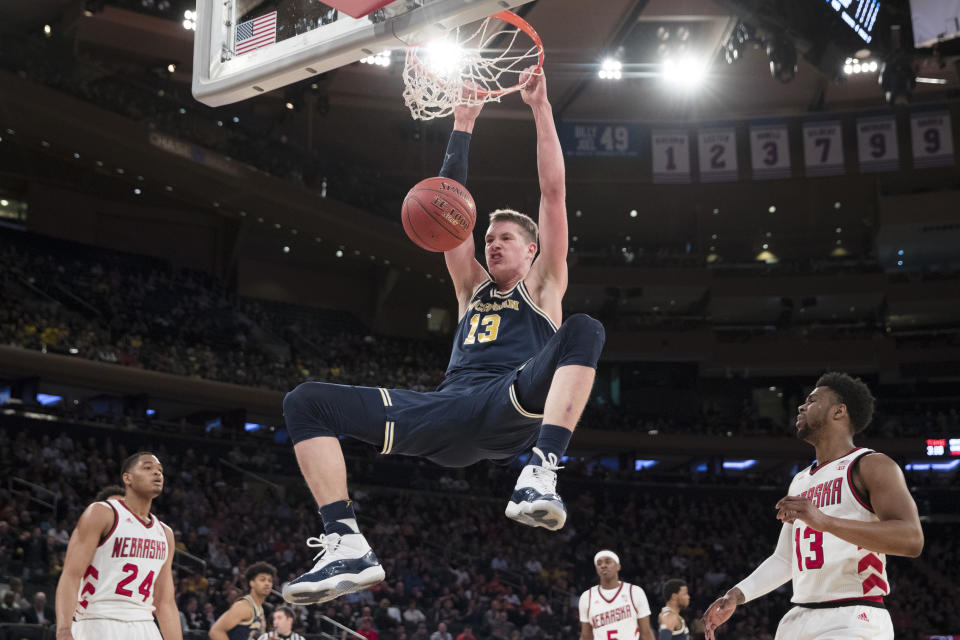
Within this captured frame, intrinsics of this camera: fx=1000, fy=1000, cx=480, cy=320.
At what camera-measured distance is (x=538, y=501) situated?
12.0 ft

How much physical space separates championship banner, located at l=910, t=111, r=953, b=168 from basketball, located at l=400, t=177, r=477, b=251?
82.6ft

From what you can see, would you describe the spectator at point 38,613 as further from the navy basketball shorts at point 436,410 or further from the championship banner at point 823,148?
the championship banner at point 823,148

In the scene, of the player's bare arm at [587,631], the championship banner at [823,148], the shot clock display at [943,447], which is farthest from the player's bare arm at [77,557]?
the shot clock display at [943,447]

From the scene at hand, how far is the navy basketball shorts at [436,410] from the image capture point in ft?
13.5

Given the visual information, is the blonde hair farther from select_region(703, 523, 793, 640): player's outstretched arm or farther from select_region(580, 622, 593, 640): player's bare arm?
select_region(580, 622, 593, 640): player's bare arm

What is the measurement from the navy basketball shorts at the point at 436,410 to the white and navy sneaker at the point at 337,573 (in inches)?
17.8

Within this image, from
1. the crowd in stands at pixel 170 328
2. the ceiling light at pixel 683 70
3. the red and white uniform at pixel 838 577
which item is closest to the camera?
the red and white uniform at pixel 838 577

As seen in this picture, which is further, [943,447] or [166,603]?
[943,447]

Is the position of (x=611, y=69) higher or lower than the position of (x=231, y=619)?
higher

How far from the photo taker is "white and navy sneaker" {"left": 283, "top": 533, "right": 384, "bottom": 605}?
12.4ft

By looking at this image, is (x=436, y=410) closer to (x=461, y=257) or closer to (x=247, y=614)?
(x=461, y=257)

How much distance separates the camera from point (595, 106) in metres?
29.2

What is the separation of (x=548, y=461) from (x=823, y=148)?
24.9 metres

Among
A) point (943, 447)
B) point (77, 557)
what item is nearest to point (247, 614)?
point (77, 557)
